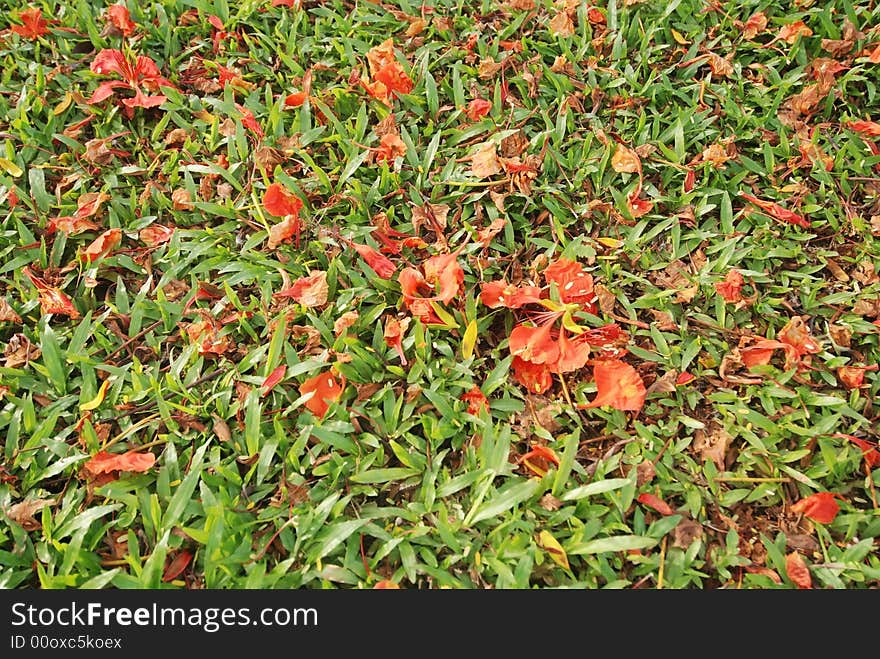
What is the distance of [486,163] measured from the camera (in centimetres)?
227

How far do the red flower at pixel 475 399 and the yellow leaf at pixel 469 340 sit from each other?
10 cm

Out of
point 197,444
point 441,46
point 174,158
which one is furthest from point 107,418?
point 441,46

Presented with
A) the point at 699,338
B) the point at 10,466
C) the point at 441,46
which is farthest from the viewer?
the point at 441,46

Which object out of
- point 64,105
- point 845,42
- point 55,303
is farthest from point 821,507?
point 64,105

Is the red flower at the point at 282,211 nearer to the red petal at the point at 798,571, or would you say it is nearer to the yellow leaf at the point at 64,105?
the yellow leaf at the point at 64,105

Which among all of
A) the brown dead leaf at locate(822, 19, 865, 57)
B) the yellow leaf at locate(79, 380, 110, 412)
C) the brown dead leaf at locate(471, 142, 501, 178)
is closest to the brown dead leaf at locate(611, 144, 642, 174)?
the brown dead leaf at locate(471, 142, 501, 178)

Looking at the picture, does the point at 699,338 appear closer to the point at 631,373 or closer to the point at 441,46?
the point at 631,373

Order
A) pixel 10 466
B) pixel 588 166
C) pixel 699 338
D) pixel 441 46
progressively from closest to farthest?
1. pixel 10 466
2. pixel 699 338
3. pixel 588 166
4. pixel 441 46

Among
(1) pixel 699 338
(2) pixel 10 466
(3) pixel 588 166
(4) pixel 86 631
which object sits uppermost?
(3) pixel 588 166

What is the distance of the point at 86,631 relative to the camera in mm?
1603

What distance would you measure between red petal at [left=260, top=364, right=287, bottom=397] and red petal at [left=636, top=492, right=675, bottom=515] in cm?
97

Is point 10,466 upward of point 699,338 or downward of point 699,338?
downward

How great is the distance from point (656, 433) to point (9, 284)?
75.4 inches

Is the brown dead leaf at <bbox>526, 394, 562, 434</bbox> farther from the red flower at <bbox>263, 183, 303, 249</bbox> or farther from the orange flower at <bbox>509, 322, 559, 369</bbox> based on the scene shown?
the red flower at <bbox>263, 183, 303, 249</bbox>
